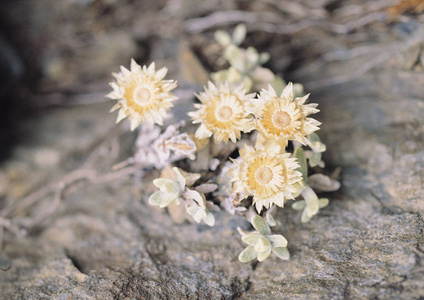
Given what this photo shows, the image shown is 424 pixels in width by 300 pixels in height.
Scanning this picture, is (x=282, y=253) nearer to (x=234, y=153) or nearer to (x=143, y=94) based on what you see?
(x=234, y=153)

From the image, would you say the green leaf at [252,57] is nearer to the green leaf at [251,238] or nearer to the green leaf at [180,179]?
the green leaf at [180,179]

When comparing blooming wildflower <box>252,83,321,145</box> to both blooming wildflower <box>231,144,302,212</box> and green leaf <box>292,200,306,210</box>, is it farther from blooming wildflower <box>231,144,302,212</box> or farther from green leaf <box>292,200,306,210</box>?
green leaf <box>292,200,306,210</box>

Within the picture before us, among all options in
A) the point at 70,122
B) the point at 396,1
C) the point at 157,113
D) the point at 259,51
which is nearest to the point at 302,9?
the point at 259,51

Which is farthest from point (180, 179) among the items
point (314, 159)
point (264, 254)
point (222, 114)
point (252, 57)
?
point (252, 57)

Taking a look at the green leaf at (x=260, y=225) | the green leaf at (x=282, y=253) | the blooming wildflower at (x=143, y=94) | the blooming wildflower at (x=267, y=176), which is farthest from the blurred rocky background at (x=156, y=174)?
the blooming wildflower at (x=143, y=94)

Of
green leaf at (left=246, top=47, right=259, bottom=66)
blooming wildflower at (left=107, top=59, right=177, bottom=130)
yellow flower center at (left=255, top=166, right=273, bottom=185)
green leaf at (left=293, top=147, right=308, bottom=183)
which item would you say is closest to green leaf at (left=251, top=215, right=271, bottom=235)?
yellow flower center at (left=255, top=166, right=273, bottom=185)

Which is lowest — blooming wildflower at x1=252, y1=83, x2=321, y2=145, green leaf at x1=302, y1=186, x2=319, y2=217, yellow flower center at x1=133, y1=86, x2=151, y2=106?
green leaf at x1=302, y1=186, x2=319, y2=217
